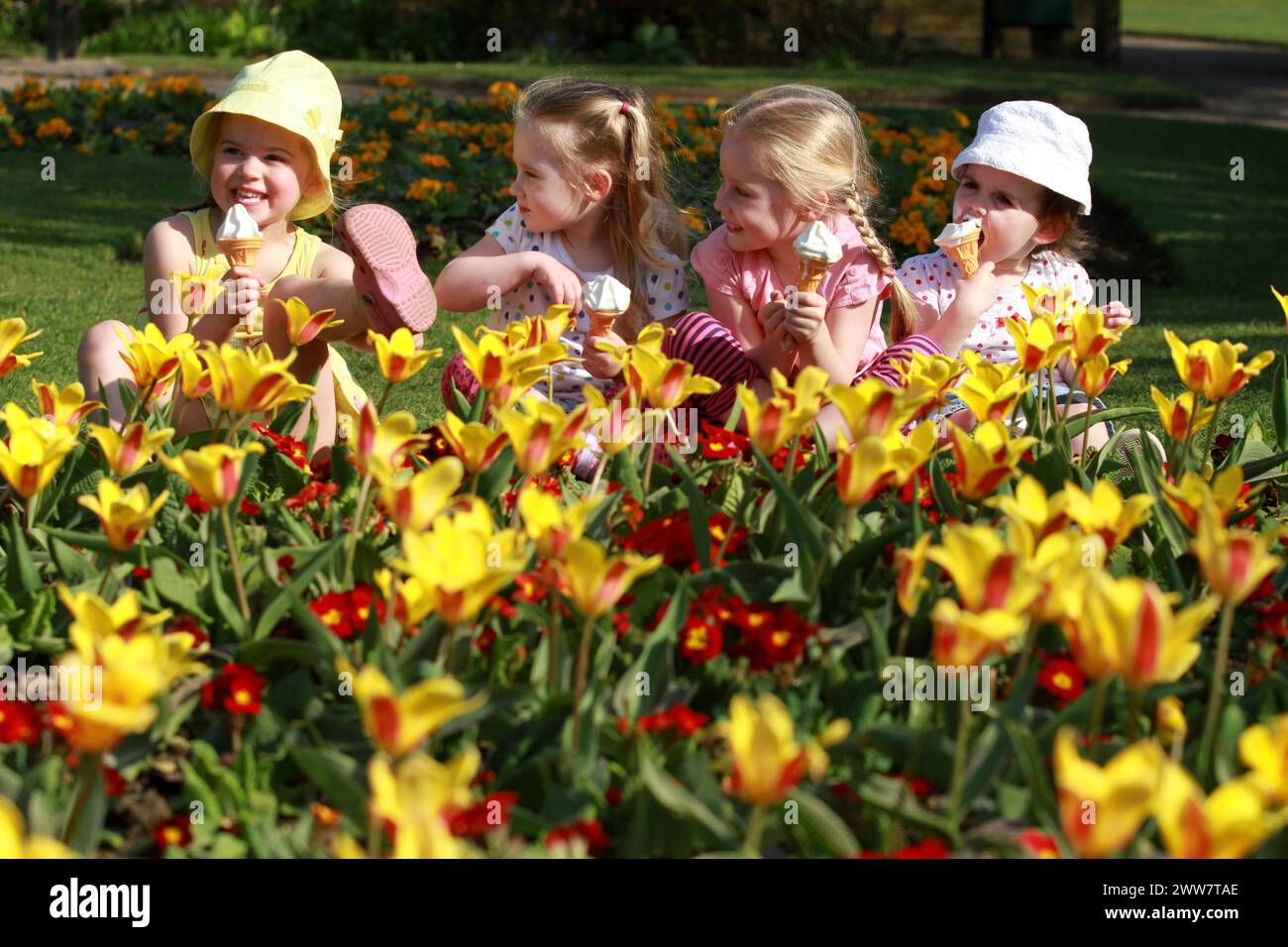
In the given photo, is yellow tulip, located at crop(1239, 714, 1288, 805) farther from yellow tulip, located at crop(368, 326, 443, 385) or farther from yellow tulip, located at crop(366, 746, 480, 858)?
yellow tulip, located at crop(368, 326, 443, 385)

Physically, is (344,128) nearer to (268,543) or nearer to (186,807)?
(268,543)

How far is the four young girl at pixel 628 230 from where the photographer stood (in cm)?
411

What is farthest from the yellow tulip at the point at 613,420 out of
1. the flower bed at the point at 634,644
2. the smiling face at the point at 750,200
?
the smiling face at the point at 750,200

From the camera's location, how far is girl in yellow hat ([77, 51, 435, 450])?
11.7ft

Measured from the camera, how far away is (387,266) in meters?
3.51

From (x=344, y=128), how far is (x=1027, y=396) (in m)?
5.69

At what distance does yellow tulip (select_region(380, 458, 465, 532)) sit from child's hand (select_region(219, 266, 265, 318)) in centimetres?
128

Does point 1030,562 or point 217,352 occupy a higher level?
point 217,352

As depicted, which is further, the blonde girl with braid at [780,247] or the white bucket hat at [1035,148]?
the white bucket hat at [1035,148]

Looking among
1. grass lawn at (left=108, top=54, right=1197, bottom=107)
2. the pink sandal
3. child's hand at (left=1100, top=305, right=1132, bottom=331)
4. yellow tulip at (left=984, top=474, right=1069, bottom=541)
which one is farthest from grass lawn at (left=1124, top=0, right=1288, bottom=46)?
yellow tulip at (left=984, top=474, right=1069, bottom=541)

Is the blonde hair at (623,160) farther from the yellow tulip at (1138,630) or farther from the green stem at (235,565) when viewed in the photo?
the yellow tulip at (1138,630)

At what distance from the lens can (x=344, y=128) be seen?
27.5 ft

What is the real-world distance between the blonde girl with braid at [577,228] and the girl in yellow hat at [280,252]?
0.36 meters
